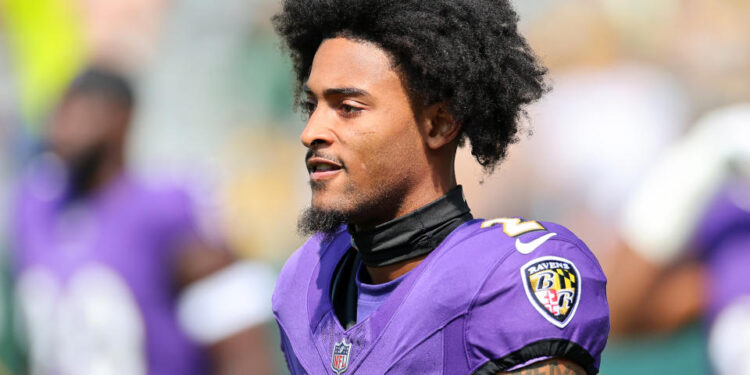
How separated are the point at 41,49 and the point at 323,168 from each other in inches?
154

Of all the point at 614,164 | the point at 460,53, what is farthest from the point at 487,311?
the point at 614,164

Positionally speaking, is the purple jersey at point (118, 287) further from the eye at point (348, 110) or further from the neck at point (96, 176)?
the eye at point (348, 110)

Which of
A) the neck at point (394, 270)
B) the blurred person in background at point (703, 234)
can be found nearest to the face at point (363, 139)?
the neck at point (394, 270)

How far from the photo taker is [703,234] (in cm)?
451

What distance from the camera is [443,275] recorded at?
2.09 meters

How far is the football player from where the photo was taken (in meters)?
2.02

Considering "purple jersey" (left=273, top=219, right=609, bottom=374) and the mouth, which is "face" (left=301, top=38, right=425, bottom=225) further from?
"purple jersey" (left=273, top=219, right=609, bottom=374)

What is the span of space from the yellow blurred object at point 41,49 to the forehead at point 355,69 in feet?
11.6

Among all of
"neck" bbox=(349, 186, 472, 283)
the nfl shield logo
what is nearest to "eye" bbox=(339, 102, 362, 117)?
"neck" bbox=(349, 186, 472, 283)

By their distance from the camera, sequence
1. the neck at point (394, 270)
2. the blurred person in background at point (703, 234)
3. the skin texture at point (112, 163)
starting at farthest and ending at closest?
1. the skin texture at point (112, 163)
2. the blurred person in background at point (703, 234)
3. the neck at point (394, 270)

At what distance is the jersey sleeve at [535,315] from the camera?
198 centimetres

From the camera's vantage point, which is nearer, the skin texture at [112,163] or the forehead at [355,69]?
the forehead at [355,69]

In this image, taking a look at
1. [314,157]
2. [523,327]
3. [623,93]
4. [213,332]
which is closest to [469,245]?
[523,327]

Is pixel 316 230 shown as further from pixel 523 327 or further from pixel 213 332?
pixel 213 332
